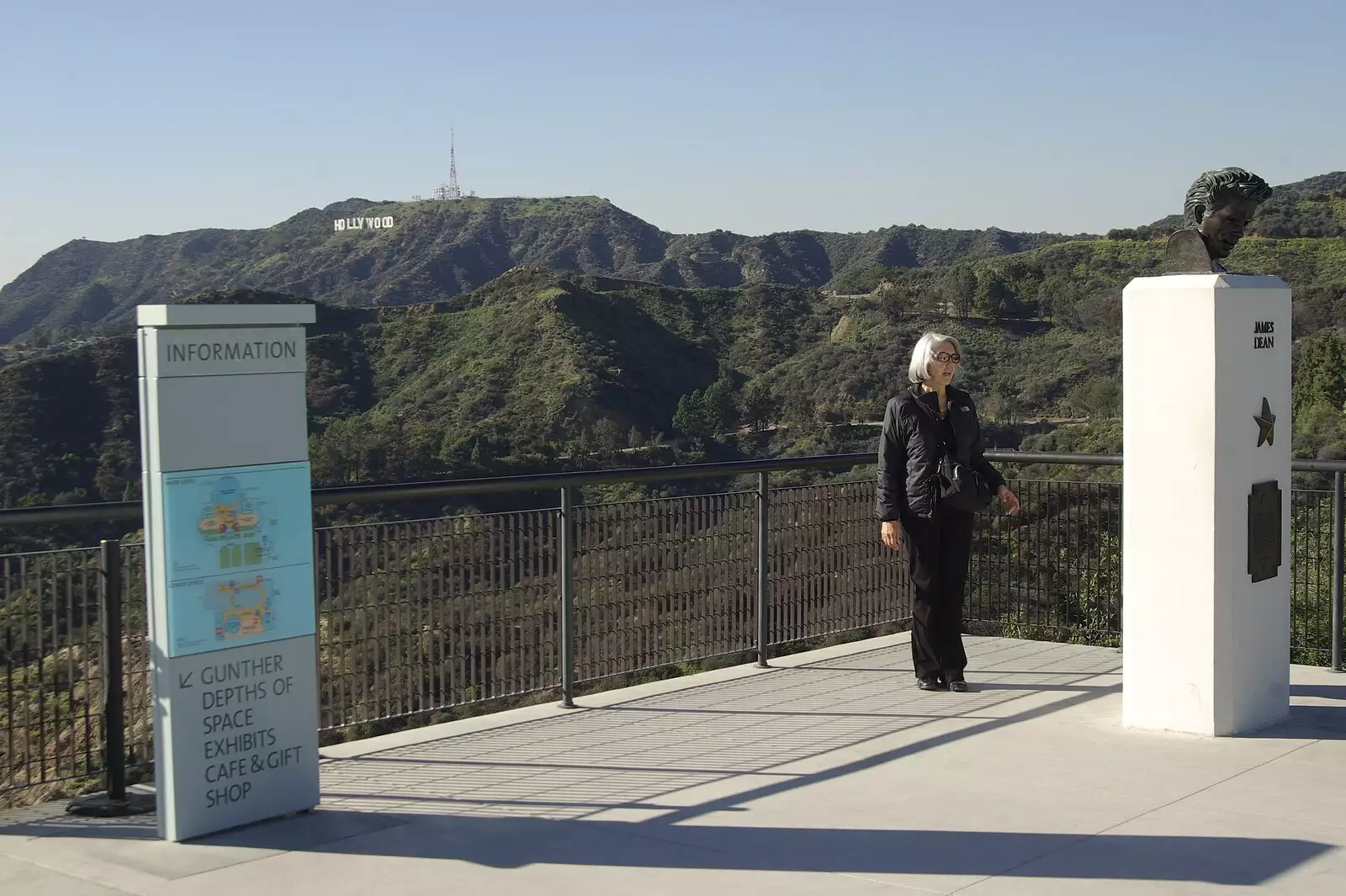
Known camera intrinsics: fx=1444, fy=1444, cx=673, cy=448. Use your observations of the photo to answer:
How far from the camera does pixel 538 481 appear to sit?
6859 mm

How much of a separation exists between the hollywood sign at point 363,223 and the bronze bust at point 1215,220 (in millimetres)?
70103

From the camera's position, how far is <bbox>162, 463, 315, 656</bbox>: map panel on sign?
4789mm

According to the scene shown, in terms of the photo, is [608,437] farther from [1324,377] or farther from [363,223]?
[363,223]

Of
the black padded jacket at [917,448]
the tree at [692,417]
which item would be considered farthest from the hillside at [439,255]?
the black padded jacket at [917,448]

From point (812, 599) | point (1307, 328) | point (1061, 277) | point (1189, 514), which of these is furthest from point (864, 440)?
point (1189, 514)

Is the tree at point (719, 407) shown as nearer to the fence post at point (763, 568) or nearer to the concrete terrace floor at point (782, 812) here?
the fence post at point (763, 568)

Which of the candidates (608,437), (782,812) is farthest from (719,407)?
(782,812)

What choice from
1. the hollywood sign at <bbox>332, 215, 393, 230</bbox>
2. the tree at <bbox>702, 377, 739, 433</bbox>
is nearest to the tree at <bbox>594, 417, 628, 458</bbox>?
the tree at <bbox>702, 377, 739, 433</bbox>

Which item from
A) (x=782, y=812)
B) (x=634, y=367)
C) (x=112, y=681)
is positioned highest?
(x=634, y=367)

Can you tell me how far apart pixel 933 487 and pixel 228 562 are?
3.58 m

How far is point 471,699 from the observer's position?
22.2ft

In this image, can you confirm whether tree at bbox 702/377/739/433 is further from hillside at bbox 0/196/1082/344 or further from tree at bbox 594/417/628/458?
hillside at bbox 0/196/1082/344

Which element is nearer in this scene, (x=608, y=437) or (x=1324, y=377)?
(x=1324, y=377)

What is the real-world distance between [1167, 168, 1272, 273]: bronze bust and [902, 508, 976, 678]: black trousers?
1709mm
